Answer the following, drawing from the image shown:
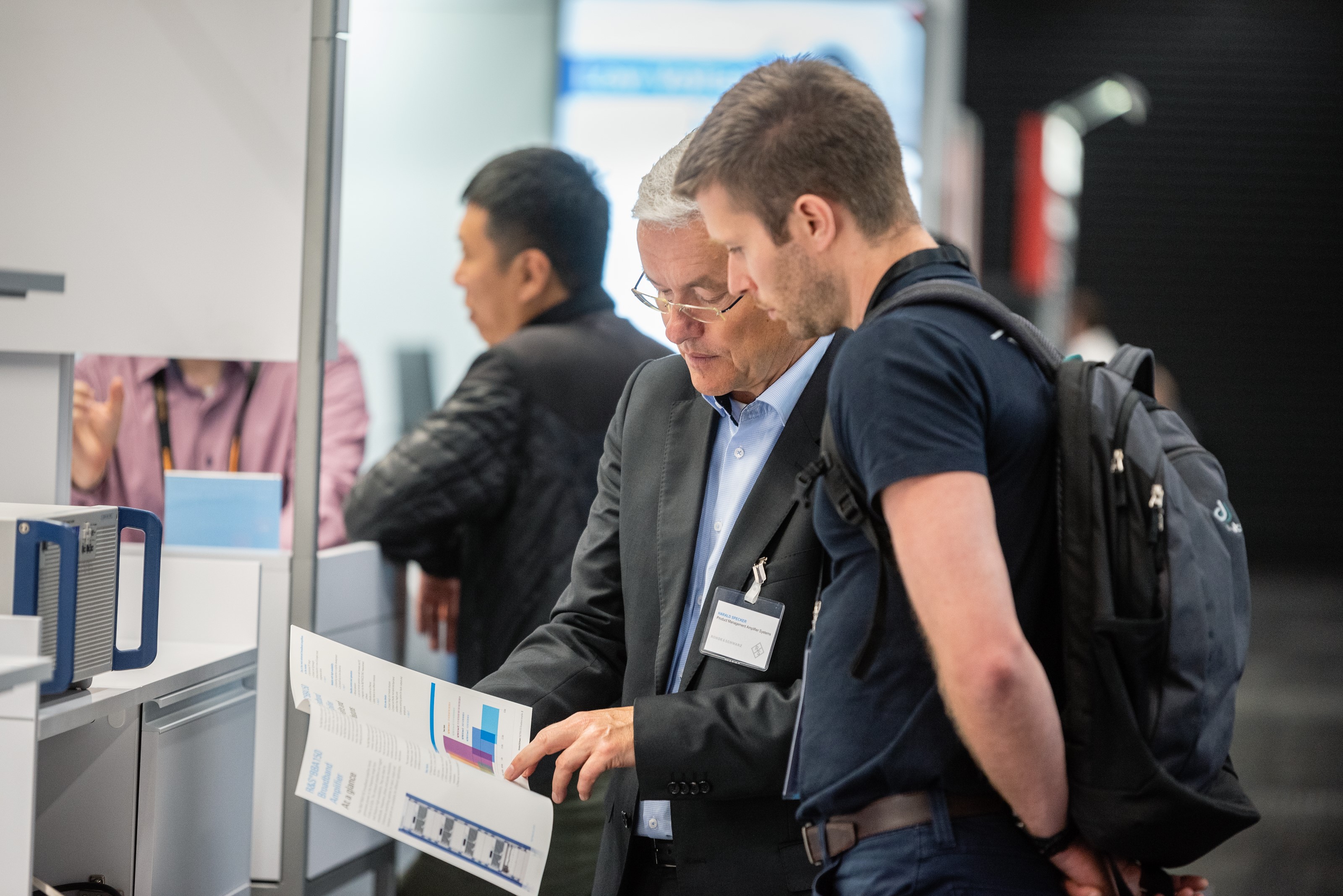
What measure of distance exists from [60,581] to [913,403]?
47.7 inches

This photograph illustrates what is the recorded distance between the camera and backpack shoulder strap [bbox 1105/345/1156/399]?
1236 millimetres

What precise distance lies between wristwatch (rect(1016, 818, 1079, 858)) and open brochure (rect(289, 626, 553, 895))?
24.6 inches

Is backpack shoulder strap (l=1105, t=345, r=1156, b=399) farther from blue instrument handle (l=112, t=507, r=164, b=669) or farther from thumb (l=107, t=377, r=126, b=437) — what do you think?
thumb (l=107, t=377, r=126, b=437)

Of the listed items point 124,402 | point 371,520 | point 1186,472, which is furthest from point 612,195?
point 1186,472

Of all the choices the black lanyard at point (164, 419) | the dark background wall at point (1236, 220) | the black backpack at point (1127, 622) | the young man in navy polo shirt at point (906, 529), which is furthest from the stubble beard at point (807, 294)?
the dark background wall at point (1236, 220)

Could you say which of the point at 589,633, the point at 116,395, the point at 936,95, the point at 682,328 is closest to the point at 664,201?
the point at 682,328

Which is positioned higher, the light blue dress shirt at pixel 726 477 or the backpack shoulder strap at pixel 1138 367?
the backpack shoulder strap at pixel 1138 367

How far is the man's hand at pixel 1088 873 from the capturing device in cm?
114

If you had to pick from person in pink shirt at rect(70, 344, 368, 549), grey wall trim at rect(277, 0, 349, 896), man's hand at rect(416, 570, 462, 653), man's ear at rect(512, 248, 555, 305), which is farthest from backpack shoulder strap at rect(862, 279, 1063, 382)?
man's hand at rect(416, 570, 462, 653)

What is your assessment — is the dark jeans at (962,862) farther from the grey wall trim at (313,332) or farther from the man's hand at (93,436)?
the man's hand at (93,436)

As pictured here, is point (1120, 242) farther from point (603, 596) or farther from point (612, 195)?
point (603, 596)

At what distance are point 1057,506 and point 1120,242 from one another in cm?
1201

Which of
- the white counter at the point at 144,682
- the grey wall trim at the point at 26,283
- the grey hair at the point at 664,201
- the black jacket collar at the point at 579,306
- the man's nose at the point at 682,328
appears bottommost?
the white counter at the point at 144,682

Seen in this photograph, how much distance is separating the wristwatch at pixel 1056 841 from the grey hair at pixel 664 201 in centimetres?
88
